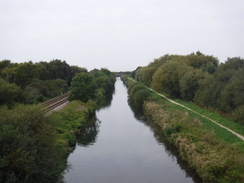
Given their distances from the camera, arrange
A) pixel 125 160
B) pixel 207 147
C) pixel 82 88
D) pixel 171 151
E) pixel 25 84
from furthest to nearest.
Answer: pixel 25 84 < pixel 82 88 < pixel 171 151 < pixel 125 160 < pixel 207 147

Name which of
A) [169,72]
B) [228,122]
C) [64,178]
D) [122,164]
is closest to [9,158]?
[64,178]

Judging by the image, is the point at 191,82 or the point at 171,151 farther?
the point at 191,82

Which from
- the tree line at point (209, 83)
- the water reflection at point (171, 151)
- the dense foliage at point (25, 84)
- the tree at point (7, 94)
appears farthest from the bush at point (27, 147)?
the tree line at point (209, 83)

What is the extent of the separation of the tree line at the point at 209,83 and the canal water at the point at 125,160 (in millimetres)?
8354

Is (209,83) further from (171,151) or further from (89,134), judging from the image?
(89,134)

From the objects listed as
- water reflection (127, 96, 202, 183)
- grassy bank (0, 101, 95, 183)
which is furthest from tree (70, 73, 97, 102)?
grassy bank (0, 101, 95, 183)

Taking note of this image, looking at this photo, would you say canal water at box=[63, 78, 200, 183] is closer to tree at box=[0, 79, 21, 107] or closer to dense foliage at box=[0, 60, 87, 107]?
→ tree at box=[0, 79, 21, 107]

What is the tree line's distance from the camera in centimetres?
2866

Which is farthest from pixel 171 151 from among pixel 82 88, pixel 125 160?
pixel 82 88

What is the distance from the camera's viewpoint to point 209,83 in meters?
37.8

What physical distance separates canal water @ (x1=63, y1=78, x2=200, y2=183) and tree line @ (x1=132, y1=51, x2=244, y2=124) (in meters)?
8.35

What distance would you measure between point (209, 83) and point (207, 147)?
1934 cm

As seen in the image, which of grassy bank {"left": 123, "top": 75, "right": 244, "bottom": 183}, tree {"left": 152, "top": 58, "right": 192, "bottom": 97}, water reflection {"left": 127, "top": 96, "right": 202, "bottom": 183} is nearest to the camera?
grassy bank {"left": 123, "top": 75, "right": 244, "bottom": 183}

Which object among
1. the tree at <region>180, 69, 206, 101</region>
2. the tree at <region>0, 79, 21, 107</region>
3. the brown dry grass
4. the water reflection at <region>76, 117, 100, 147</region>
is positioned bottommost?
the water reflection at <region>76, 117, 100, 147</region>
